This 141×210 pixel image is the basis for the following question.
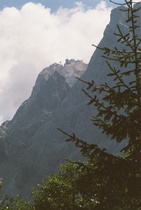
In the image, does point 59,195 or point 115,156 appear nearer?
point 115,156

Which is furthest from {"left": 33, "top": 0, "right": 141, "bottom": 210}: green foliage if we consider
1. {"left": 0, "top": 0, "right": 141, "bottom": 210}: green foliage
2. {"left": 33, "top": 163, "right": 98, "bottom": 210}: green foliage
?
{"left": 33, "top": 163, "right": 98, "bottom": 210}: green foliage

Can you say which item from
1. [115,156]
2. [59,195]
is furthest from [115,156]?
[59,195]

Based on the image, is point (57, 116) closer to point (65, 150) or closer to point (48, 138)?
point (48, 138)

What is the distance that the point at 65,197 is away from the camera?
1867 centimetres

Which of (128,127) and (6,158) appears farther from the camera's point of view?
(6,158)

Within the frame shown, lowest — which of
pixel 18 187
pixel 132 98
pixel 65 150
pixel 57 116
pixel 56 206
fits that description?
pixel 56 206

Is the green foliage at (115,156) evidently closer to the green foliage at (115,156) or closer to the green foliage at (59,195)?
the green foliage at (115,156)

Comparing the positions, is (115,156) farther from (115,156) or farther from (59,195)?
(59,195)

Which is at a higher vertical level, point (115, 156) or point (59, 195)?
point (59, 195)

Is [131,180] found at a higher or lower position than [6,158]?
lower

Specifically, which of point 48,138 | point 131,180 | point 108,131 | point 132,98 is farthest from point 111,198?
point 48,138

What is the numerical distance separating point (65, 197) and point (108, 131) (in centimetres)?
1142

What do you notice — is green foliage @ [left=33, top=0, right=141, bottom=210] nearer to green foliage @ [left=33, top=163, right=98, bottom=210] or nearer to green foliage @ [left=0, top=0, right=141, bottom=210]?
green foliage @ [left=0, top=0, right=141, bottom=210]

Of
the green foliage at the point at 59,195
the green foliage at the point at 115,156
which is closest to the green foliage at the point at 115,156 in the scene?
the green foliage at the point at 115,156
